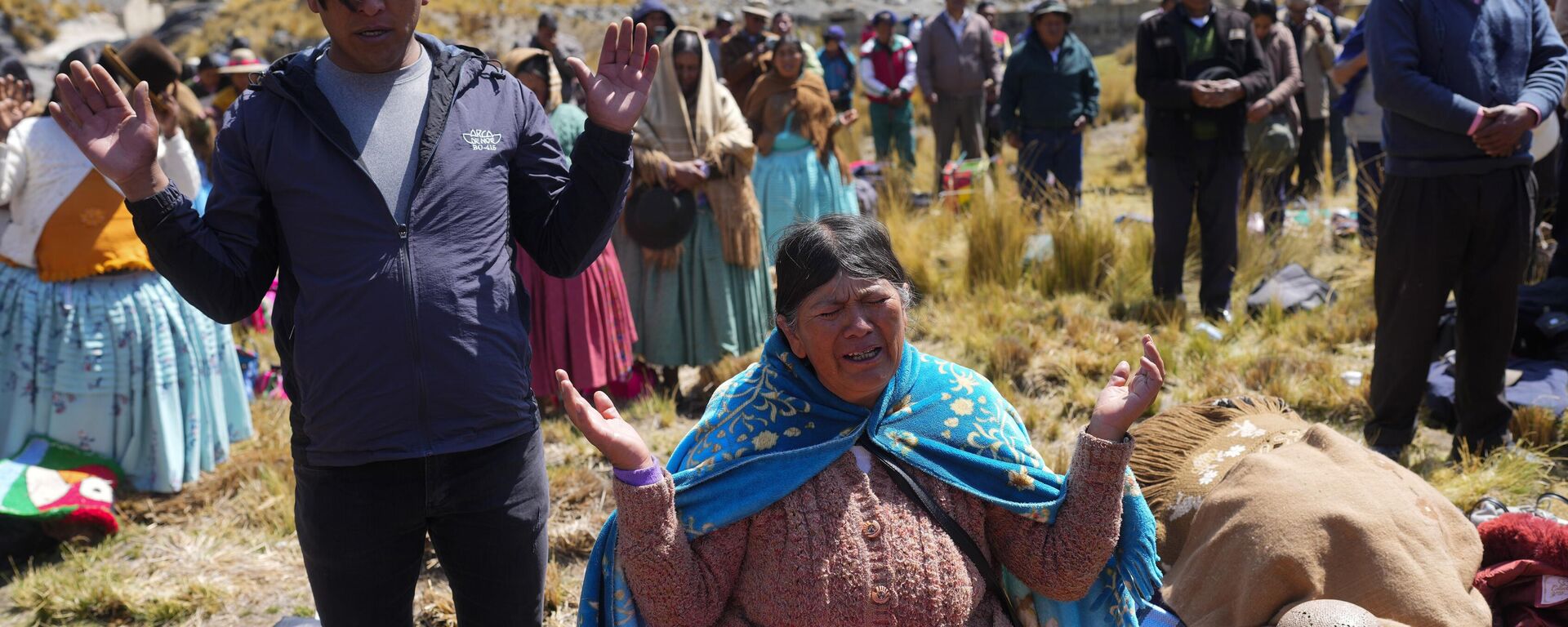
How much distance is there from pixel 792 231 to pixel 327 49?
39.9 inches

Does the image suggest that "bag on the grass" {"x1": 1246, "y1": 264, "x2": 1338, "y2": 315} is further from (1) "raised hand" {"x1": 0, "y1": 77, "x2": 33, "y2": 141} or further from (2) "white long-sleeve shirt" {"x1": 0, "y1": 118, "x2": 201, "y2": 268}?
(1) "raised hand" {"x1": 0, "y1": 77, "x2": 33, "y2": 141}

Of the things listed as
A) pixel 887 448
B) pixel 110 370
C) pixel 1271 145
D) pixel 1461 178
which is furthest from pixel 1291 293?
pixel 110 370

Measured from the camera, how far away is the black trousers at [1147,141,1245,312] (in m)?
6.53

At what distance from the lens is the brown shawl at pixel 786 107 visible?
672 cm

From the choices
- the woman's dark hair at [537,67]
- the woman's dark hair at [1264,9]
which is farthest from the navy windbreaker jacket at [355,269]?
the woman's dark hair at [1264,9]

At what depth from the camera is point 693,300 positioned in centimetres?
616

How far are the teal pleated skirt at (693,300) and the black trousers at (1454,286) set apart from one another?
114 inches

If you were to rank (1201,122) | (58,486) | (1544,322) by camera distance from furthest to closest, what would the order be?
(1201,122) < (1544,322) < (58,486)

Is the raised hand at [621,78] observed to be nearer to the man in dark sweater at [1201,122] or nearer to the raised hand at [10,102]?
the raised hand at [10,102]

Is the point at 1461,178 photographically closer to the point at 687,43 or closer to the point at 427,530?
the point at 687,43

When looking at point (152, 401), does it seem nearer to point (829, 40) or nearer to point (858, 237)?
point (858, 237)

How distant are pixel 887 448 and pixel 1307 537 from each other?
1.25m

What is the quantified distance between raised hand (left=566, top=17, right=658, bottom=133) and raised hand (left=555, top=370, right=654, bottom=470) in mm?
546

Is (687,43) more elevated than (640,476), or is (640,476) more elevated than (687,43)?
(687,43)
